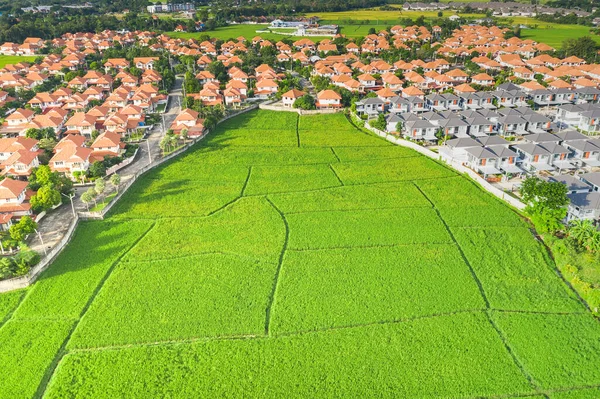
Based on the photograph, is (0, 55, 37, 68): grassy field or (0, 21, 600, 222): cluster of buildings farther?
(0, 55, 37, 68): grassy field

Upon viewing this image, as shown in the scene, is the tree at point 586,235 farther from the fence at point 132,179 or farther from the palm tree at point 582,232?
the fence at point 132,179

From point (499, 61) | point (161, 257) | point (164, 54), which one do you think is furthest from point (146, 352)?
point (499, 61)

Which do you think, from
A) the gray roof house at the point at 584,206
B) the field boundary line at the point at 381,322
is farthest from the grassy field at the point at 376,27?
the field boundary line at the point at 381,322

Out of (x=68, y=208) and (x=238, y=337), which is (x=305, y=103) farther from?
(x=238, y=337)

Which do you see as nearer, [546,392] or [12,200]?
[546,392]

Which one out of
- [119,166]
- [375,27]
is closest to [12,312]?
[119,166]

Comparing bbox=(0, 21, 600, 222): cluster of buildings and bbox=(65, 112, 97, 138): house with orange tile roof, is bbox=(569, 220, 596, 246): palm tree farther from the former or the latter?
bbox=(65, 112, 97, 138): house with orange tile roof

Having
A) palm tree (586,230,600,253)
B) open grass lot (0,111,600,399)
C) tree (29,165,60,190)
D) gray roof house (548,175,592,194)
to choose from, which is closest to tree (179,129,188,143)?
open grass lot (0,111,600,399)
